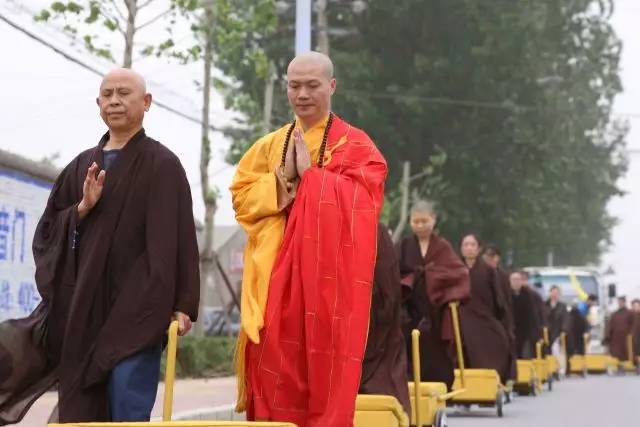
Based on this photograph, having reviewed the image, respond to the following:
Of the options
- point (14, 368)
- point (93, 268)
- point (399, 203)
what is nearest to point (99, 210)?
point (93, 268)

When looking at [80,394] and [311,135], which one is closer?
[80,394]

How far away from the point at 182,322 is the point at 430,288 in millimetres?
6288

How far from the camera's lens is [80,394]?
6.46m

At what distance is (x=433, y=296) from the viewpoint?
41.8 ft

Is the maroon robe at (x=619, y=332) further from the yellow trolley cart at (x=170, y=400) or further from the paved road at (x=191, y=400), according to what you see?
the yellow trolley cart at (x=170, y=400)

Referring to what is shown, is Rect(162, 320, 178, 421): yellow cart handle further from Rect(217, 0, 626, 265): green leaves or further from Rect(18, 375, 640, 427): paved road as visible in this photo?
Rect(217, 0, 626, 265): green leaves

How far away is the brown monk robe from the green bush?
1209 centimetres

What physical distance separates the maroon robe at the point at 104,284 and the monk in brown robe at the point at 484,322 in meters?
10.3

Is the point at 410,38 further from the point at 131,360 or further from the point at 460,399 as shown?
the point at 131,360

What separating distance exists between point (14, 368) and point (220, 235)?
63.2 metres

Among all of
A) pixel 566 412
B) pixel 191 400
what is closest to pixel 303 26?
pixel 191 400

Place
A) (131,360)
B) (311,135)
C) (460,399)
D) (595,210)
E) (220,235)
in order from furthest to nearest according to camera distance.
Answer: (220,235), (595,210), (460,399), (311,135), (131,360)

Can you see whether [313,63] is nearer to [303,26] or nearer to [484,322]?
[303,26]

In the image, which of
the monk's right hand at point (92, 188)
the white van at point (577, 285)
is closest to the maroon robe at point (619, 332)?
the white van at point (577, 285)
